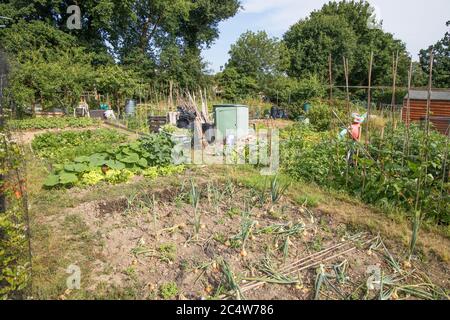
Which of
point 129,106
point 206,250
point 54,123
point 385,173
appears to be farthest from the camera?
point 129,106

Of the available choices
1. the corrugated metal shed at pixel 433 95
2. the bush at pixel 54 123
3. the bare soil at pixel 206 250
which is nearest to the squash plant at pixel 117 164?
the bare soil at pixel 206 250

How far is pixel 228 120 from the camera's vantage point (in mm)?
8695

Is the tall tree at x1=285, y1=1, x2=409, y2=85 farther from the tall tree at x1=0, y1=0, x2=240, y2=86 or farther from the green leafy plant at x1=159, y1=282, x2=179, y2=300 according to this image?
the green leafy plant at x1=159, y1=282, x2=179, y2=300

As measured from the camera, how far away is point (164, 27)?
24.1 m

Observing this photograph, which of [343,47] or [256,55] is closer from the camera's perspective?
[256,55]

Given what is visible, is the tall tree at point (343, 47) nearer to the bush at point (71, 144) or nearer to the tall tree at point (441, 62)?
the tall tree at point (441, 62)

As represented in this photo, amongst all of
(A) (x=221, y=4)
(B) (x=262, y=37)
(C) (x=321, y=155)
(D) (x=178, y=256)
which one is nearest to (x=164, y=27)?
(A) (x=221, y=4)

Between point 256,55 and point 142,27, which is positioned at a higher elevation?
point 142,27

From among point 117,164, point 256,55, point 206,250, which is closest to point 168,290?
point 206,250

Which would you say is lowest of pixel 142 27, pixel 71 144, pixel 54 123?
pixel 71 144

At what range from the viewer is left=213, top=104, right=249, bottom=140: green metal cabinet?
28.2 feet

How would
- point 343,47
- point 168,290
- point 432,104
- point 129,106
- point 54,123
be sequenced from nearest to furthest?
point 168,290 < point 54,123 < point 129,106 < point 432,104 < point 343,47

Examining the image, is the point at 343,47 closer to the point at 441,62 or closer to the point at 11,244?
the point at 441,62
